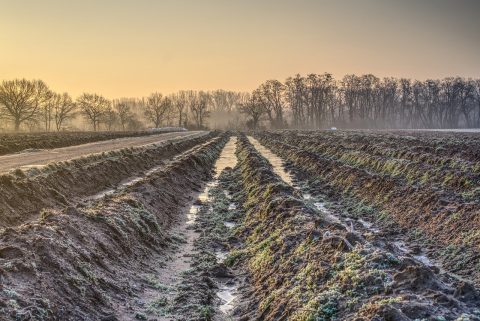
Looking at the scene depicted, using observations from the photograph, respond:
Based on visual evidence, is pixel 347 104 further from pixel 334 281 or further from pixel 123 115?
pixel 334 281

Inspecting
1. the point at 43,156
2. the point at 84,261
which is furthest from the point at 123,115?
the point at 84,261

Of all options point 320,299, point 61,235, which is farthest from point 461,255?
point 61,235

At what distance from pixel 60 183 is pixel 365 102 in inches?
4896

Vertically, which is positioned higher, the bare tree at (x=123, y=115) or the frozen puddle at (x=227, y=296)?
the bare tree at (x=123, y=115)

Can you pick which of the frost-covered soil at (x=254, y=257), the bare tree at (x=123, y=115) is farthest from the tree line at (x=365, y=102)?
the frost-covered soil at (x=254, y=257)

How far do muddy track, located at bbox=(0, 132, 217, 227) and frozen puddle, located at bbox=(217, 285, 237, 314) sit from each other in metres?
7.81

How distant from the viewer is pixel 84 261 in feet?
32.2

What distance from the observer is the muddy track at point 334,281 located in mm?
6699

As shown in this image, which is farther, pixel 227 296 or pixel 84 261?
pixel 227 296

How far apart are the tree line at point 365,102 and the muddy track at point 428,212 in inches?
4161

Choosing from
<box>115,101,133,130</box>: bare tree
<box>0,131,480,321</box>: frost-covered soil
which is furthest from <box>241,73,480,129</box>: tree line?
<box>0,131,480,321</box>: frost-covered soil

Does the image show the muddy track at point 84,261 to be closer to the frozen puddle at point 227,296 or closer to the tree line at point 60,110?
the frozen puddle at point 227,296

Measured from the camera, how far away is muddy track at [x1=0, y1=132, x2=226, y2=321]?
7660 millimetres

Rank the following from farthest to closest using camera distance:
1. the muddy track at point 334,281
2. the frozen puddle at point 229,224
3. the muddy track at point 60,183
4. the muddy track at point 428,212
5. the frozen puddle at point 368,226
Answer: the muddy track at point 60,183
the frozen puddle at point 229,224
the frozen puddle at point 368,226
the muddy track at point 428,212
the muddy track at point 334,281
